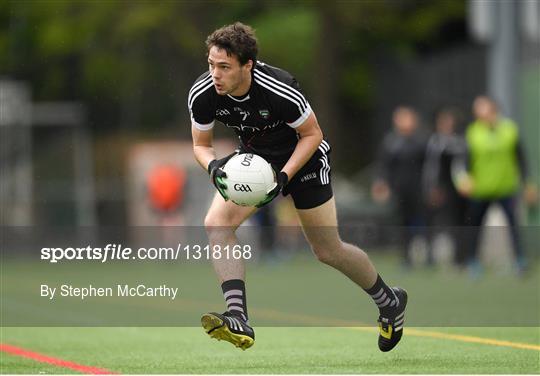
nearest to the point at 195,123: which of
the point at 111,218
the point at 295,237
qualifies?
the point at 295,237

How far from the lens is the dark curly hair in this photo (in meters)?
8.61

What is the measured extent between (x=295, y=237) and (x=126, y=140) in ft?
28.6

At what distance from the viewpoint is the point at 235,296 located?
345 inches

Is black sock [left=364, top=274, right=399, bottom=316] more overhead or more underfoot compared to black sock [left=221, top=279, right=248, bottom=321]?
more overhead

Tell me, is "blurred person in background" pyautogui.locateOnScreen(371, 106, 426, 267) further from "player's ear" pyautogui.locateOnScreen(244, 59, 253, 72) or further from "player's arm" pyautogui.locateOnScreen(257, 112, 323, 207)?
"player's ear" pyautogui.locateOnScreen(244, 59, 253, 72)

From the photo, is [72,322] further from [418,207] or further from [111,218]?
[111,218]

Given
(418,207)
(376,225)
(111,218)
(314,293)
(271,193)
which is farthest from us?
(111,218)

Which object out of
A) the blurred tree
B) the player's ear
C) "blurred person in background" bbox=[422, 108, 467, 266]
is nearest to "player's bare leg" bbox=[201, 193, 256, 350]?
the player's ear

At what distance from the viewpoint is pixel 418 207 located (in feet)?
67.7

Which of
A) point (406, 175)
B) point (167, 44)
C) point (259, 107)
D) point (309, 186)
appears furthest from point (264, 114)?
point (167, 44)

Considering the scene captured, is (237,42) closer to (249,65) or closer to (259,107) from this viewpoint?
(249,65)

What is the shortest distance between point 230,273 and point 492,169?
9.67 metres

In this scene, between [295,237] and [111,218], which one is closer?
[295,237]

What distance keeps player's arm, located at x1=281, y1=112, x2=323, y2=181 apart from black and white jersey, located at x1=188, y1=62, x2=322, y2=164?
49 millimetres
